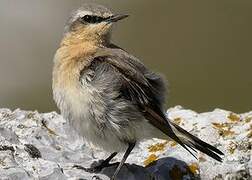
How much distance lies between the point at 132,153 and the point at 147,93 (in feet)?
3.25

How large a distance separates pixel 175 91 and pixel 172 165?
11421mm

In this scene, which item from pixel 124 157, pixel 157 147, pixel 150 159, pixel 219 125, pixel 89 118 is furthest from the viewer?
pixel 219 125

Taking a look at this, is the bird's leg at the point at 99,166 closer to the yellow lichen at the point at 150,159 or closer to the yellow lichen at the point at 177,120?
the yellow lichen at the point at 150,159

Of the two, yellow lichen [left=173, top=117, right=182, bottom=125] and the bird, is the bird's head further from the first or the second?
yellow lichen [left=173, top=117, right=182, bottom=125]

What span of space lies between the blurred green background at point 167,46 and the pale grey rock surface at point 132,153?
8805 millimetres

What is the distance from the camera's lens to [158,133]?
418 inches

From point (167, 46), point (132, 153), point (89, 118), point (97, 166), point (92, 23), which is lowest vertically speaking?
point (167, 46)

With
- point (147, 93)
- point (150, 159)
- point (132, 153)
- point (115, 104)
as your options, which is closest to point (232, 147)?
point (150, 159)

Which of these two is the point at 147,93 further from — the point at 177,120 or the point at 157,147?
the point at 177,120

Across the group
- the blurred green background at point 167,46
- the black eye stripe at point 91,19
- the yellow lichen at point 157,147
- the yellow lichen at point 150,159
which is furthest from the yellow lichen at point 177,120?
the blurred green background at point 167,46

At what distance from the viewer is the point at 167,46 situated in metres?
25.8

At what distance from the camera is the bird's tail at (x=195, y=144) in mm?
10250

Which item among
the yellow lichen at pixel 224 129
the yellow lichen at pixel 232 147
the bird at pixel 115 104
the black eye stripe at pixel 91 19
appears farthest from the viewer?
the black eye stripe at pixel 91 19

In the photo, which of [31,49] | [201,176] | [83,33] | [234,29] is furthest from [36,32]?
[201,176]
